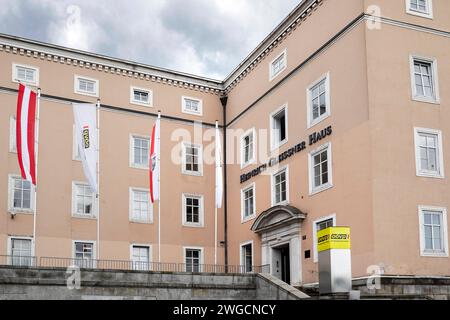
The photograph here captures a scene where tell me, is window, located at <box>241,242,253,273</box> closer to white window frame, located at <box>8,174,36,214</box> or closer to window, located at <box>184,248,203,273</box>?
window, located at <box>184,248,203,273</box>

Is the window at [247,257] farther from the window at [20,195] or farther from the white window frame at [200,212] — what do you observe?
the window at [20,195]

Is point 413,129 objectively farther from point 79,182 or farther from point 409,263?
point 79,182

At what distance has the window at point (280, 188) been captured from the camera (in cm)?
3042

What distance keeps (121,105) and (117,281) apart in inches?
545

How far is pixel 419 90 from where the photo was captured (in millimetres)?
25875

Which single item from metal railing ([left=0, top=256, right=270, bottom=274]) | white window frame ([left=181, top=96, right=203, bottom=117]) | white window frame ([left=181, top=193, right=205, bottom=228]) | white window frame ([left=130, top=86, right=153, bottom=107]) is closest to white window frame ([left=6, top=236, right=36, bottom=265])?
metal railing ([left=0, top=256, right=270, bottom=274])

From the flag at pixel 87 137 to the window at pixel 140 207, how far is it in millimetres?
5801

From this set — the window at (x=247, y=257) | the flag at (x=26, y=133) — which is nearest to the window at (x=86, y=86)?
the flag at (x=26, y=133)

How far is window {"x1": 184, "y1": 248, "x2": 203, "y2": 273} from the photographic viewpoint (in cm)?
3512

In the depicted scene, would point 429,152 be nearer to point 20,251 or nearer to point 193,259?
point 193,259

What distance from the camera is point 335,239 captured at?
762 inches

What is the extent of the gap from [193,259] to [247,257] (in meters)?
3.27
